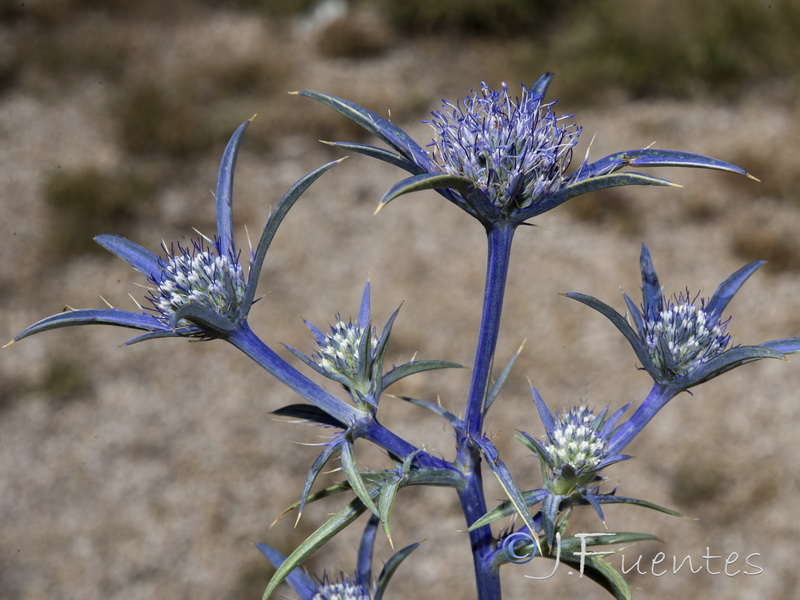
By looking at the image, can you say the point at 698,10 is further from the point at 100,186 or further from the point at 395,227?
the point at 100,186

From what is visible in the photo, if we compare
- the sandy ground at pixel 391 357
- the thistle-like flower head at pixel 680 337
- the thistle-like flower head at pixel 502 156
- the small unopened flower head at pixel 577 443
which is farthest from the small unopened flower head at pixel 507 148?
the sandy ground at pixel 391 357

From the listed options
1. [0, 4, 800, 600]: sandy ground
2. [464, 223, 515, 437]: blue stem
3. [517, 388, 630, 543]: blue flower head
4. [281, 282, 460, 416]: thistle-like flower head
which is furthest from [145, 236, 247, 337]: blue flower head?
[0, 4, 800, 600]: sandy ground

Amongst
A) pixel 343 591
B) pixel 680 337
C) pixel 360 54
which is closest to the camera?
pixel 680 337

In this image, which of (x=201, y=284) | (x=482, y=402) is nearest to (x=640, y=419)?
(x=482, y=402)

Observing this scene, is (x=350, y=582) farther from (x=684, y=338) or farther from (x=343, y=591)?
(x=684, y=338)

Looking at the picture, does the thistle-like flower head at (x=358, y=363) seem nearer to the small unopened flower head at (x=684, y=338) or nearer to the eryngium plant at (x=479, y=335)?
the eryngium plant at (x=479, y=335)
